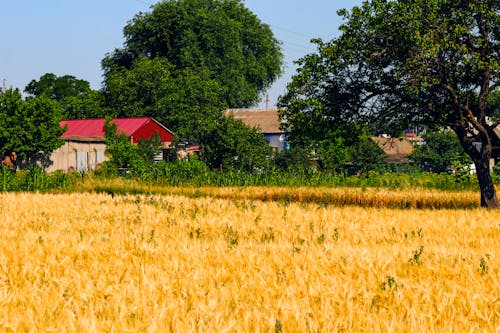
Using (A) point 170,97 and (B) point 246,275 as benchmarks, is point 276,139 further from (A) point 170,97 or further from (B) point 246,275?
(B) point 246,275

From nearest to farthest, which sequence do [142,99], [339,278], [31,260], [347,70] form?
[339,278]
[31,260]
[347,70]
[142,99]

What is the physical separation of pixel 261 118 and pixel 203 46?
12978 mm

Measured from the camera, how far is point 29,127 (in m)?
57.8

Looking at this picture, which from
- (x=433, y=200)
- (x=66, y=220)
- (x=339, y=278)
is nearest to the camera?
(x=339, y=278)

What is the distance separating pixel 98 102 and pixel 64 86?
37.1 meters

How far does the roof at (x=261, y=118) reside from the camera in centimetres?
9044

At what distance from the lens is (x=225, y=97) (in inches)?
3440

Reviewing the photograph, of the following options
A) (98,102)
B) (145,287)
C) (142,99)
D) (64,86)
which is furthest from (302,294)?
(64,86)

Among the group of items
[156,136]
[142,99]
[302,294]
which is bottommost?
[302,294]

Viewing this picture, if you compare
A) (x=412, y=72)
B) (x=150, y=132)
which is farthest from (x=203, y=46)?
(x=412, y=72)

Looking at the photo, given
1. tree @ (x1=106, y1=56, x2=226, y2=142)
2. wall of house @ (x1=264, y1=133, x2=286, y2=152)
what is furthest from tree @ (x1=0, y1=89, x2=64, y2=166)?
wall of house @ (x1=264, y1=133, x2=286, y2=152)

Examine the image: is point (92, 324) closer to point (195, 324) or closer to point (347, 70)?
point (195, 324)

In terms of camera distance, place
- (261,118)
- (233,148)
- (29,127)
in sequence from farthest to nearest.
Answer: (261,118) → (29,127) → (233,148)

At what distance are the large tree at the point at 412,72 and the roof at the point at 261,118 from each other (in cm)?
6238
